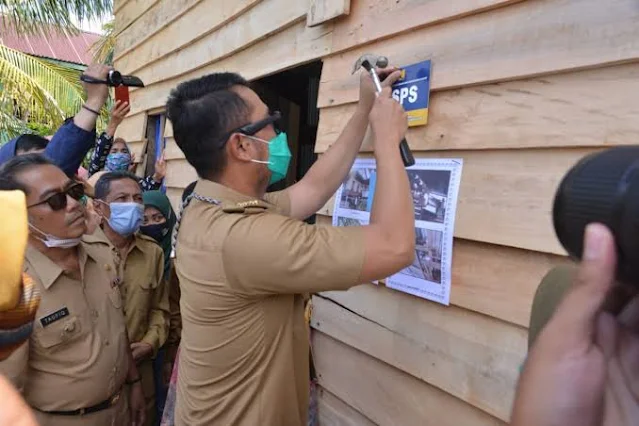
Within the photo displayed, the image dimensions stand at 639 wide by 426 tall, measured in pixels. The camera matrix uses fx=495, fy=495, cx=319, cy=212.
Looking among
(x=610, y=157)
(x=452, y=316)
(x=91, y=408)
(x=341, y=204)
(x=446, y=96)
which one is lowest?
(x=91, y=408)

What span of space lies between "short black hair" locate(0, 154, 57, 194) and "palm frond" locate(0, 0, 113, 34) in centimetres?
1268

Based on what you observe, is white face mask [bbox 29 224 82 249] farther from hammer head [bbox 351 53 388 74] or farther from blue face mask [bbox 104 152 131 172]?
blue face mask [bbox 104 152 131 172]

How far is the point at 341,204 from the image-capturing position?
2246mm

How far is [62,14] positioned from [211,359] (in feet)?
47.6

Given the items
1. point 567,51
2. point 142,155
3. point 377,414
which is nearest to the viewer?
point 567,51

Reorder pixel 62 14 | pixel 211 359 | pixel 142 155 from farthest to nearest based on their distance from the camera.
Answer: pixel 62 14 < pixel 142 155 < pixel 211 359

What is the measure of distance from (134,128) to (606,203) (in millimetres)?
5341

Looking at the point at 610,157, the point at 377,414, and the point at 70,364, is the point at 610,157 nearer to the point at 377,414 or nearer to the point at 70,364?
the point at 377,414

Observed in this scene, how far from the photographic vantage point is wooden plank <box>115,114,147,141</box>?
16.5ft

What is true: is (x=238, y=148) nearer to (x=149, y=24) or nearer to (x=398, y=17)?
(x=398, y=17)

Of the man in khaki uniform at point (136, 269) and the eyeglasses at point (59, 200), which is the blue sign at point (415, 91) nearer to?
the eyeglasses at point (59, 200)

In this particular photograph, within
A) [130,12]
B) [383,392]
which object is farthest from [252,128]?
[130,12]

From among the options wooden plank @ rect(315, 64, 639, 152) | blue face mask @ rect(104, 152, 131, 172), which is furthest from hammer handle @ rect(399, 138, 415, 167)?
blue face mask @ rect(104, 152, 131, 172)

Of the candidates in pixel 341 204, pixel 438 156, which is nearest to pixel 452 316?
pixel 438 156
